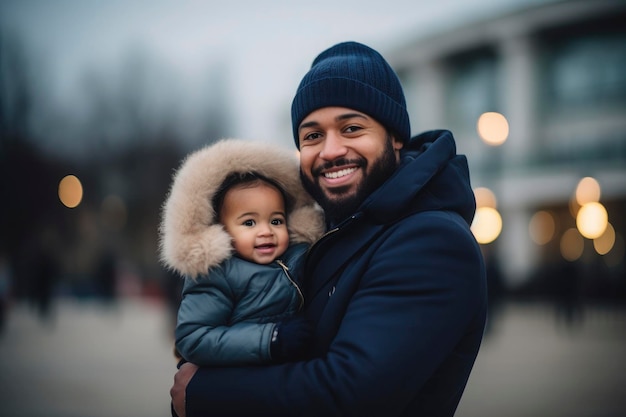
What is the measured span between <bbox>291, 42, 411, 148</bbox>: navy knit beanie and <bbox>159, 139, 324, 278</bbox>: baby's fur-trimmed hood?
245mm

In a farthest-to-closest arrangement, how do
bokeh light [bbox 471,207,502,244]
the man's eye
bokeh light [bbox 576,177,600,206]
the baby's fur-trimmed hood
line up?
1. bokeh light [bbox 576,177,600,206]
2. bokeh light [bbox 471,207,502,244]
3. the man's eye
4. the baby's fur-trimmed hood

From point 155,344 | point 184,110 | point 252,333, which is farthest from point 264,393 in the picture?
point 184,110

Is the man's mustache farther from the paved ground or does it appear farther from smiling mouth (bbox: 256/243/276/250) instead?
the paved ground

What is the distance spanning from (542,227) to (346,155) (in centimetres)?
4446

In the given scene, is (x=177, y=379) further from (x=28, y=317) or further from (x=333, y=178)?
(x=28, y=317)

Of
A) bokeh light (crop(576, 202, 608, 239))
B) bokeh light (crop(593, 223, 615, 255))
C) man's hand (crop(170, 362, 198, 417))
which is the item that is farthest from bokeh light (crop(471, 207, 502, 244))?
bokeh light (crop(593, 223, 615, 255))

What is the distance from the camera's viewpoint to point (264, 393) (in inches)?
86.0

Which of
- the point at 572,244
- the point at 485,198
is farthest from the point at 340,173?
the point at 572,244

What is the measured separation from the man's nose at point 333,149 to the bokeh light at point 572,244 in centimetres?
4521

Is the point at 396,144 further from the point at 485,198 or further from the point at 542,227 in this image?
the point at 542,227

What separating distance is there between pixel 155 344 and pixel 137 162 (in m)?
36.2

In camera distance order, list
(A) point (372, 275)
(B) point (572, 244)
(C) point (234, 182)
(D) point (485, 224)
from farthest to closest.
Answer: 1. (B) point (572, 244)
2. (D) point (485, 224)
3. (C) point (234, 182)
4. (A) point (372, 275)

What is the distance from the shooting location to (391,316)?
2156 millimetres

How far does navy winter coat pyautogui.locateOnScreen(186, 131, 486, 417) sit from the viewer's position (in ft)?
6.88
